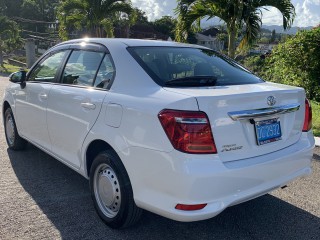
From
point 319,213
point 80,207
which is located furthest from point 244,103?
point 80,207

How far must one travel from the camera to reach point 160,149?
8.76ft

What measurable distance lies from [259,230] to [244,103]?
126 cm

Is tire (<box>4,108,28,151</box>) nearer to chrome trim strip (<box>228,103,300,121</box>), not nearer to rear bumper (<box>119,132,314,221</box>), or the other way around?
rear bumper (<box>119,132,314,221</box>)

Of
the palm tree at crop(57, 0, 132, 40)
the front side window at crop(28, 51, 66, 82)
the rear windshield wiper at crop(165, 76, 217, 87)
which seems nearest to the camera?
the rear windshield wiper at crop(165, 76, 217, 87)

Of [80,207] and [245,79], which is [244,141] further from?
[80,207]

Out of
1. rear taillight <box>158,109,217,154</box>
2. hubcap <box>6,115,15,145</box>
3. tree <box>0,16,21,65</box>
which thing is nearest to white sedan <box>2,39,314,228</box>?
rear taillight <box>158,109,217,154</box>

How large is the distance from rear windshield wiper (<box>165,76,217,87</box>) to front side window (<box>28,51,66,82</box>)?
175 cm

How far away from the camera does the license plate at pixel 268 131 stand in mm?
2895

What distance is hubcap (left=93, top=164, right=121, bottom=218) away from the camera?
321 cm

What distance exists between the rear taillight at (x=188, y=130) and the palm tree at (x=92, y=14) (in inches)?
645

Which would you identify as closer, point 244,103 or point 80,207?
point 244,103

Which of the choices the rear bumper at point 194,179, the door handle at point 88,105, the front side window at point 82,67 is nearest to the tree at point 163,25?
the front side window at point 82,67

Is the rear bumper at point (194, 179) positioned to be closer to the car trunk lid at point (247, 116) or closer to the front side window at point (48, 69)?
the car trunk lid at point (247, 116)

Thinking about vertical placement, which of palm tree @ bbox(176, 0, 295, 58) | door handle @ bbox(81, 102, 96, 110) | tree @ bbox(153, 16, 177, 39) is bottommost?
door handle @ bbox(81, 102, 96, 110)
